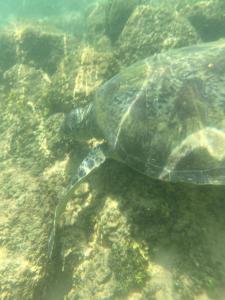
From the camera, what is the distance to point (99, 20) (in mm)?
9953

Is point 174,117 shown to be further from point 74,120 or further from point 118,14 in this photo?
point 118,14

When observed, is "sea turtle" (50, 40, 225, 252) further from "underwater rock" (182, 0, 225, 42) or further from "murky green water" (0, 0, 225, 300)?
"underwater rock" (182, 0, 225, 42)

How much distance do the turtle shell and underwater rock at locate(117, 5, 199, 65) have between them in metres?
3.24

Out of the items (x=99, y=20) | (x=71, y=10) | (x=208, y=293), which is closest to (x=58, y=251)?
(x=208, y=293)

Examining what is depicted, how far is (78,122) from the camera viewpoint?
4.79 m

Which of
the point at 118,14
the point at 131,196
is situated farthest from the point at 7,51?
the point at 131,196

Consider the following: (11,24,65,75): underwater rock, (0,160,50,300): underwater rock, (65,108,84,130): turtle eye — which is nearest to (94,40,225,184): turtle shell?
(65,108,84,130): turtle eye

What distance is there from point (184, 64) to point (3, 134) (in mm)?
4006

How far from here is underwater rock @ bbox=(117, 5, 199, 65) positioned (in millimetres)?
7168

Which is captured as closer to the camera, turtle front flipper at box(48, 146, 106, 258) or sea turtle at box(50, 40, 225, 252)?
sea turtle at box(50, 40, 225, 252)

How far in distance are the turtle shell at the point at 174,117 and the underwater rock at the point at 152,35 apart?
3.24 metres

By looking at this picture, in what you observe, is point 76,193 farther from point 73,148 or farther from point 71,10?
point 71,10

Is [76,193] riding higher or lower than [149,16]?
lower

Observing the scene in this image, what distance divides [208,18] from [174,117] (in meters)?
6.45
